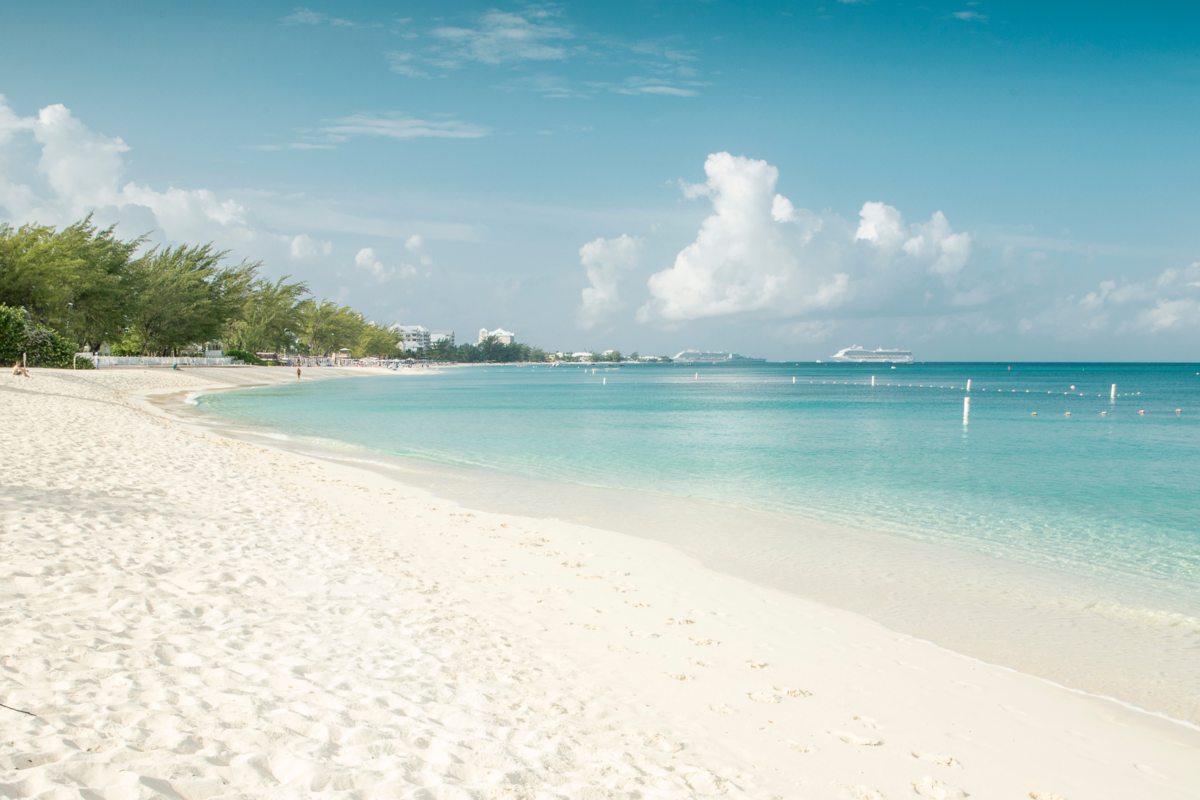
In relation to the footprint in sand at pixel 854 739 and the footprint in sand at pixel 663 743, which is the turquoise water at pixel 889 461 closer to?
the footprint in sand at pixel 854 739

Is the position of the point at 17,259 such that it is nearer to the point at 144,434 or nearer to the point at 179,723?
the point at 144,434

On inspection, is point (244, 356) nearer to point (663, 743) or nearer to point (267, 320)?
point (267, 320)

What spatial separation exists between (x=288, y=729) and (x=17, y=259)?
196 feet

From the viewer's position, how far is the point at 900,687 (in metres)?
5.98

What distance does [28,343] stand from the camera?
43562mm

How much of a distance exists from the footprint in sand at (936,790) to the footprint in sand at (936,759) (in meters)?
0.27

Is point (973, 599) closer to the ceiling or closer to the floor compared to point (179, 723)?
closer to the floor

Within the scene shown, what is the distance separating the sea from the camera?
8008 mm

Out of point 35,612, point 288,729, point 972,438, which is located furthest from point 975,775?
point 972,438

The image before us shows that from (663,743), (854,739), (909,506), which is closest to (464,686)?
(663,743)

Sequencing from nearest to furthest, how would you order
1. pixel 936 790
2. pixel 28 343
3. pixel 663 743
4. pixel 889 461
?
pixel 936 790 → pixel 663 743 → pixel 889 461 → pixel 28 343

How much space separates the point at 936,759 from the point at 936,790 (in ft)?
1.45

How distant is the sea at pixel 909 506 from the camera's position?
8008 millimetres

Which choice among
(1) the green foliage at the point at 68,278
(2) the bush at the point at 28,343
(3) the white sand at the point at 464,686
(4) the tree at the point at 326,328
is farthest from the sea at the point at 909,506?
(4) the tree at the point at 326,328
